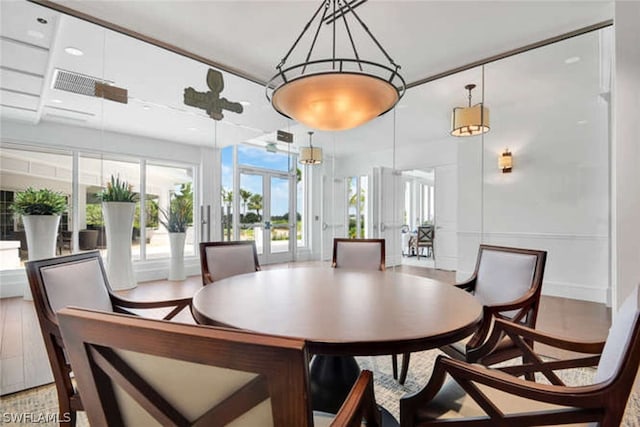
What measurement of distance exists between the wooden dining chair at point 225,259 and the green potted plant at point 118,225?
3.39ft

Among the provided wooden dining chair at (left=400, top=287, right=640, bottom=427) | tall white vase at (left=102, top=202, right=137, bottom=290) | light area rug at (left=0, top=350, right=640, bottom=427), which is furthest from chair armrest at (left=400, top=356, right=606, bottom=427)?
tall white vase at (left=102, top=202, right=137, bottom=290)

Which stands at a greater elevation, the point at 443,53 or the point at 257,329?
the point at 443,53

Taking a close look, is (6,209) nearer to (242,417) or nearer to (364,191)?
(242,417)

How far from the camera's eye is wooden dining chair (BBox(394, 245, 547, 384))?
5.40 ft

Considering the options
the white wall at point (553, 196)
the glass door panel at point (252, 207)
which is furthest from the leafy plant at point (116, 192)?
the white wall at point (553, 196)

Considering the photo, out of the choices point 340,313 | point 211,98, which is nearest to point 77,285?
point 340,313

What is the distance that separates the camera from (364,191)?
221 inches

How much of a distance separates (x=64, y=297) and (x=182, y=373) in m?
1.33

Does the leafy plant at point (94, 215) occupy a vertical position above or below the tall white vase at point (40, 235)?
above

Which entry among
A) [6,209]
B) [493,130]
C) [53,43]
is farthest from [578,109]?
[6,209]

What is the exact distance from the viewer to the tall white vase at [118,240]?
296cm

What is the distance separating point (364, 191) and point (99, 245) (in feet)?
13.1

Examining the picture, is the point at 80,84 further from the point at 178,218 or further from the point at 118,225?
the point at 178,218

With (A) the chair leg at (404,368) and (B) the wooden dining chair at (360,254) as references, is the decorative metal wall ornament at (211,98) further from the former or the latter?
(A) the chair leg at (404,368)
